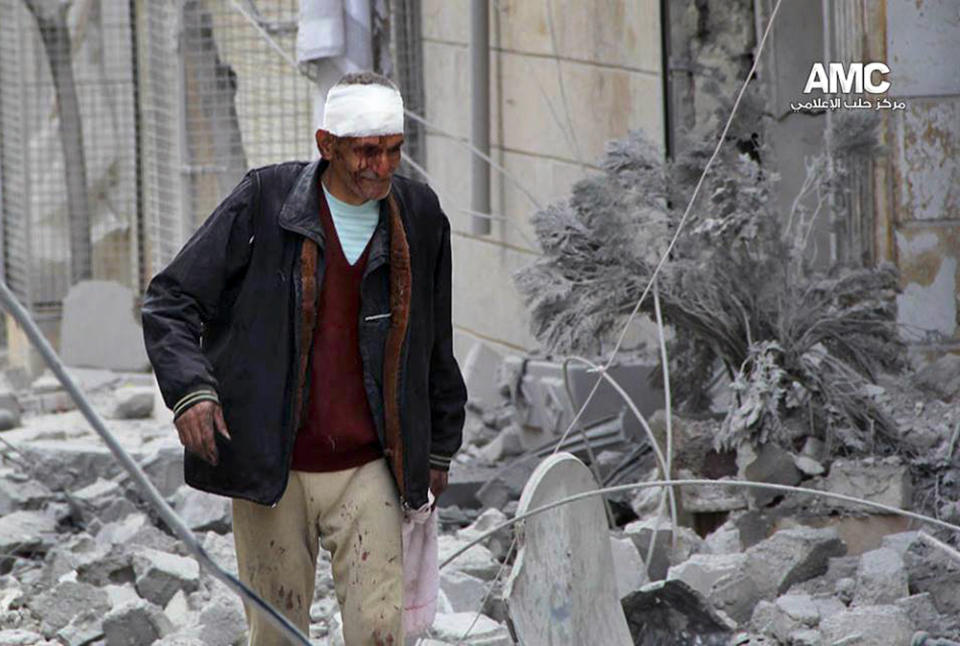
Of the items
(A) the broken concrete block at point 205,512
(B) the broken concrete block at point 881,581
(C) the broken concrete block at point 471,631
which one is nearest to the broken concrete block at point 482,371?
(A) the broken concrete block at point 205,512

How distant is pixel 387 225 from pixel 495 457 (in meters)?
5.00

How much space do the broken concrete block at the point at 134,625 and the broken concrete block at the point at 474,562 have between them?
961 millimetres

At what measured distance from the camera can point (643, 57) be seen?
374 inches

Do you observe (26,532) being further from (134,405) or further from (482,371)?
(134,405)

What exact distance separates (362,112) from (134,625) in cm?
252

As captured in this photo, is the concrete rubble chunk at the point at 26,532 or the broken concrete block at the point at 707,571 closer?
the broken concrete block at the point at 707,571

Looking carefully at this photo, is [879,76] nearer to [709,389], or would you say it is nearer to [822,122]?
[822,122]

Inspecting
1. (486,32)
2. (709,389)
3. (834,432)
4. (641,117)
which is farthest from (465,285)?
(834,432)

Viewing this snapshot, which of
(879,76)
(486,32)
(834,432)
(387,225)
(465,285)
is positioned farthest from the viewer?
(465,285)

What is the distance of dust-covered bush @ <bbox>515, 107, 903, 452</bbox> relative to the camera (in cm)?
688

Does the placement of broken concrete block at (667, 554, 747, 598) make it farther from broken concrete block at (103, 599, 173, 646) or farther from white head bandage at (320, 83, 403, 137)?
white head bandage at (320, 83, 403, 137)

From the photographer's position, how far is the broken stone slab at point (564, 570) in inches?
195

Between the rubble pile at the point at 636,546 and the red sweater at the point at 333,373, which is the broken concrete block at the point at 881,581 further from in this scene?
the red sweater at the point at 333,373

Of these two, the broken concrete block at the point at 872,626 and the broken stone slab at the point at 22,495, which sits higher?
the broken concrete block at the point at 872,626
